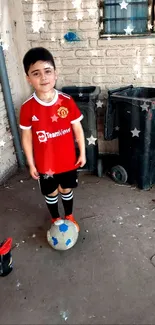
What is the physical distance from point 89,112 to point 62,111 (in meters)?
0.95

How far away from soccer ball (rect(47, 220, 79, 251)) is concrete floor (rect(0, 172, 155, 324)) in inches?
3.2

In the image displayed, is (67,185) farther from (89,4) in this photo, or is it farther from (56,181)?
(89,4)

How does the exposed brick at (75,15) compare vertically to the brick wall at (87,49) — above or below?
above

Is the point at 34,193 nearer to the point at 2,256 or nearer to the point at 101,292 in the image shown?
the point at 2,256

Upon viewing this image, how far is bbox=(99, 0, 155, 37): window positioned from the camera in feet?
8.42

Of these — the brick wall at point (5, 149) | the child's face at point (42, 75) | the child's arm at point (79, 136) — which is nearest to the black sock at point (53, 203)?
the child's arm at point (79, 136)

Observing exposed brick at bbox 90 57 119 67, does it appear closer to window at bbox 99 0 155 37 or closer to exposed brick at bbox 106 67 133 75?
exposed brick at bbox 106 67 133 75

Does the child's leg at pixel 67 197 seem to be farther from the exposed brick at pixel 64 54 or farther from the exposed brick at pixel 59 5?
the exposed brick at pixel 59 5

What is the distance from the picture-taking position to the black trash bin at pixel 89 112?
267cm

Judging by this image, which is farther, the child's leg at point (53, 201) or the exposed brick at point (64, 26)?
the exposed brick at point (64, 26)

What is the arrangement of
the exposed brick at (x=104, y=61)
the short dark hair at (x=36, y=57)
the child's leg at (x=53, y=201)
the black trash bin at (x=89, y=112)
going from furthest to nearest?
→ the exposed brick at (x=104, y=61) → the black trash bin at (x=89, y=112) → the child's leg at (x=53, y=201) → the short dark hair at (x=36, y=57)

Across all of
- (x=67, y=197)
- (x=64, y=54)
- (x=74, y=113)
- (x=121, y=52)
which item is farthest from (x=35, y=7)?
(x=67, y=197)

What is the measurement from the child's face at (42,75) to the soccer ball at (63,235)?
2.94 ft

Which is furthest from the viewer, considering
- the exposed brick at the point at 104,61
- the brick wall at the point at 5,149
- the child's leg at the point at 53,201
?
the brick wall at the point at 5,149
